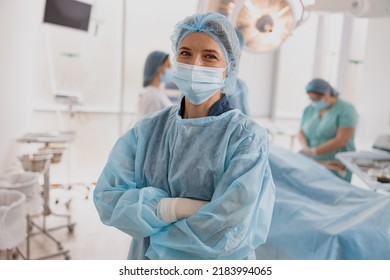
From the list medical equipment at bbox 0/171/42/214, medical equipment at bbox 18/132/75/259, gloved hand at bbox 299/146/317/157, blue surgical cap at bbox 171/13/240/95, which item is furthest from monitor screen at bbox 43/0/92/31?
gloved hand at bbox 299/146/317/157

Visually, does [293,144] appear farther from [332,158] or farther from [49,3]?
[49,3]

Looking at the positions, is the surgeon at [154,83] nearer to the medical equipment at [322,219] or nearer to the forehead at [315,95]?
the medical equipment at [322,219]

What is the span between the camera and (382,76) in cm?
216

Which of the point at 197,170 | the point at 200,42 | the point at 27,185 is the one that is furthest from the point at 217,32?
the point at 27,185

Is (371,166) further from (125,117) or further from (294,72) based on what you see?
(294,72)

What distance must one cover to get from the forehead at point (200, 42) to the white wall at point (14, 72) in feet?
5.30

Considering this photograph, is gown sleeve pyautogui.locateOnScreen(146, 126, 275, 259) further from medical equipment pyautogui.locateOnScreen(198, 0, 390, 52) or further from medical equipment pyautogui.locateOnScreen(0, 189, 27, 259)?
medical equipment pyautogui.locateOnScreen(0, 189, 27, 259)

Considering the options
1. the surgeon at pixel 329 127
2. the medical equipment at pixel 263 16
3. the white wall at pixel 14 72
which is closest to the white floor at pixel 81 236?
the white wall at pixel 14 72

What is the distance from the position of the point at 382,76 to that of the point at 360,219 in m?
1.19

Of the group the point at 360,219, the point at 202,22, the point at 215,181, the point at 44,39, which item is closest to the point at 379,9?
the point at 360,219

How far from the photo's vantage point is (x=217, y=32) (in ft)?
2.81

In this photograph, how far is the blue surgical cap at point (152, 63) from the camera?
198 centimetres

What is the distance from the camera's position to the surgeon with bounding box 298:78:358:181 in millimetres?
2146

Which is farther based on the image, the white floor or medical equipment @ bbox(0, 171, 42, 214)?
medical equipment @ bbox(0, 171, 42, 214)
